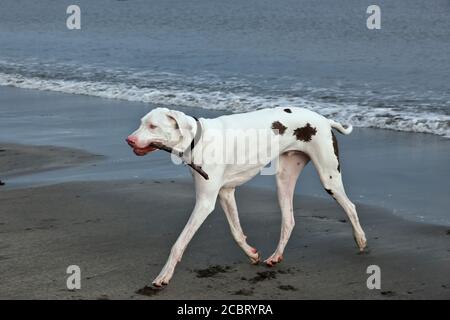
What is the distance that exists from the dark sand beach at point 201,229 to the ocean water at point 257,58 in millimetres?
3648

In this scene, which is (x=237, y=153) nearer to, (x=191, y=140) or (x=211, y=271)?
(x=191, y=140)

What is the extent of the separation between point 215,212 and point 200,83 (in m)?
11.4

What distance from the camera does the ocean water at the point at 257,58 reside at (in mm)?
16641

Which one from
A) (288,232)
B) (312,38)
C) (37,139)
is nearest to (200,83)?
(37,139)

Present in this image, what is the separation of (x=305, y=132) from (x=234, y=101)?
9.92 metres

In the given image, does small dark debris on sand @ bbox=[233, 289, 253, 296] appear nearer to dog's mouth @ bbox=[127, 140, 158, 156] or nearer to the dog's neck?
the dog's neck

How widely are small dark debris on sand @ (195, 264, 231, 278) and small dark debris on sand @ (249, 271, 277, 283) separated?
26 centimetres

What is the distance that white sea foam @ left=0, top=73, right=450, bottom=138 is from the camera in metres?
13.6

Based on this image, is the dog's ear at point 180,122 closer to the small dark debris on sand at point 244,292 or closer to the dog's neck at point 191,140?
the dog's neck at point 191,140

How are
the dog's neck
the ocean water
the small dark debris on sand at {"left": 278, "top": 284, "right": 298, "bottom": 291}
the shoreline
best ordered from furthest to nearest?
the ocean water, the shoreline, the small dark debris on sand at {"left": 278, "top": 284, "right": 298, "bottom": 291}, the dog's neck

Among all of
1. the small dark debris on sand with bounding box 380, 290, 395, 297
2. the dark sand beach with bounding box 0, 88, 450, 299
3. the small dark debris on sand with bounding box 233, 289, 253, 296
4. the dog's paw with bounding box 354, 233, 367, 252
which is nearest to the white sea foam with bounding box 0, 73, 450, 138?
the dark sand beach with bounding box 0, 88, 450, 299

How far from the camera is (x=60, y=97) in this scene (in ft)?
60.1

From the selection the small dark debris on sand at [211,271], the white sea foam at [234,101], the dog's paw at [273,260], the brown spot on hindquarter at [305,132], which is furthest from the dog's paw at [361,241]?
the white sea foam at [234,101]

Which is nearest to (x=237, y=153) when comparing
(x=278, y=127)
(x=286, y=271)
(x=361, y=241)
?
(x=278, y=127)
